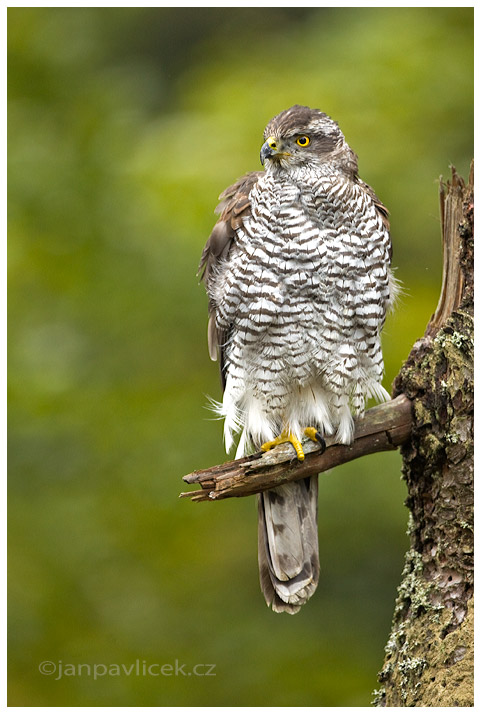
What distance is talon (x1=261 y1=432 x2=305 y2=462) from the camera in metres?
3.02

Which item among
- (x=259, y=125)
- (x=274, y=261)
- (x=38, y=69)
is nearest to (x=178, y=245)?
(x=259, y=125)

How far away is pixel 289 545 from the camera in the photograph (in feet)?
10.9

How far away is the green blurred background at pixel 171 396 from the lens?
164 inches

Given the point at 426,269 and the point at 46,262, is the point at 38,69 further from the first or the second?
the point at 426,269

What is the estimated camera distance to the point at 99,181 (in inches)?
181

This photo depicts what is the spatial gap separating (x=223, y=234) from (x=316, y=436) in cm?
86

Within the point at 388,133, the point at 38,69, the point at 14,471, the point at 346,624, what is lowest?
the point at 346,624

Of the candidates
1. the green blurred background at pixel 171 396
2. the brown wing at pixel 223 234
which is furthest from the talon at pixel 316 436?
the green blurred background at pixel 171 396

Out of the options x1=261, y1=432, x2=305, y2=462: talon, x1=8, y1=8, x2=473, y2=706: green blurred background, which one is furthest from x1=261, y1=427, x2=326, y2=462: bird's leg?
x1=8, y1=8, x2=473, y2=706: green blurred background

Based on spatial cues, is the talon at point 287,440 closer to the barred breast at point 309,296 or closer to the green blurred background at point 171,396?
the barred breast at point 309,296

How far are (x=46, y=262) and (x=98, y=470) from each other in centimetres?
116

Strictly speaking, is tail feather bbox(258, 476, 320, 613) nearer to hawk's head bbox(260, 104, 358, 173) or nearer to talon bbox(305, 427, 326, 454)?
talon bbox(305, 427, 326, 454)

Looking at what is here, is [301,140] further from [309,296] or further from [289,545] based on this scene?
[289,545]

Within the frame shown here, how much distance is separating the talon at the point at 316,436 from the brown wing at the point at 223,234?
0.49 meters
